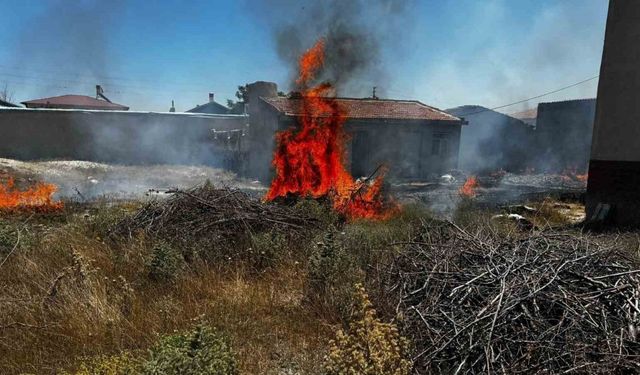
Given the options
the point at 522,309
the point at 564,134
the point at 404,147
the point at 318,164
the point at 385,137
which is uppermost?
the point at 564,134

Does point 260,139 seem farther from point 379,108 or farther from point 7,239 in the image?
point 7,239

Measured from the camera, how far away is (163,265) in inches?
203

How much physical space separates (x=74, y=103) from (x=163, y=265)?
4497 cm

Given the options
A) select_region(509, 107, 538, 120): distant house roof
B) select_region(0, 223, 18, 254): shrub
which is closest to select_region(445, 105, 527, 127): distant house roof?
select_region(509, 107, 538, 120): distant house roof

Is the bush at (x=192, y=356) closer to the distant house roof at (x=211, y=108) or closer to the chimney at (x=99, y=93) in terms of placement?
the distant house roof at (x=211, y=108)

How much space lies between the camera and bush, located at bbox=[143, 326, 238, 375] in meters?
2.68

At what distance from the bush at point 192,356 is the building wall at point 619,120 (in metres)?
11.1

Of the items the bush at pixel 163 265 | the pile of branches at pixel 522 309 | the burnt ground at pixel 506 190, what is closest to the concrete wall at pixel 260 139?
the burnt ground at pixel 506 190

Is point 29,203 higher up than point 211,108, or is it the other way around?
point 211,108

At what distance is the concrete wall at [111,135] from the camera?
74.3 ft

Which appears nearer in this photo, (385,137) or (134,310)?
(134,310)

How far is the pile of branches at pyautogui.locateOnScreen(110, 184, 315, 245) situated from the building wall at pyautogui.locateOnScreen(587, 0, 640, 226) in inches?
332

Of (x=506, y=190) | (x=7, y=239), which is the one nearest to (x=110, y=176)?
(x=7, y=239)

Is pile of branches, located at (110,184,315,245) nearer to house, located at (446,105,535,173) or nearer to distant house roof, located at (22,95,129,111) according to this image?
house, located at (446,105,535,173)
